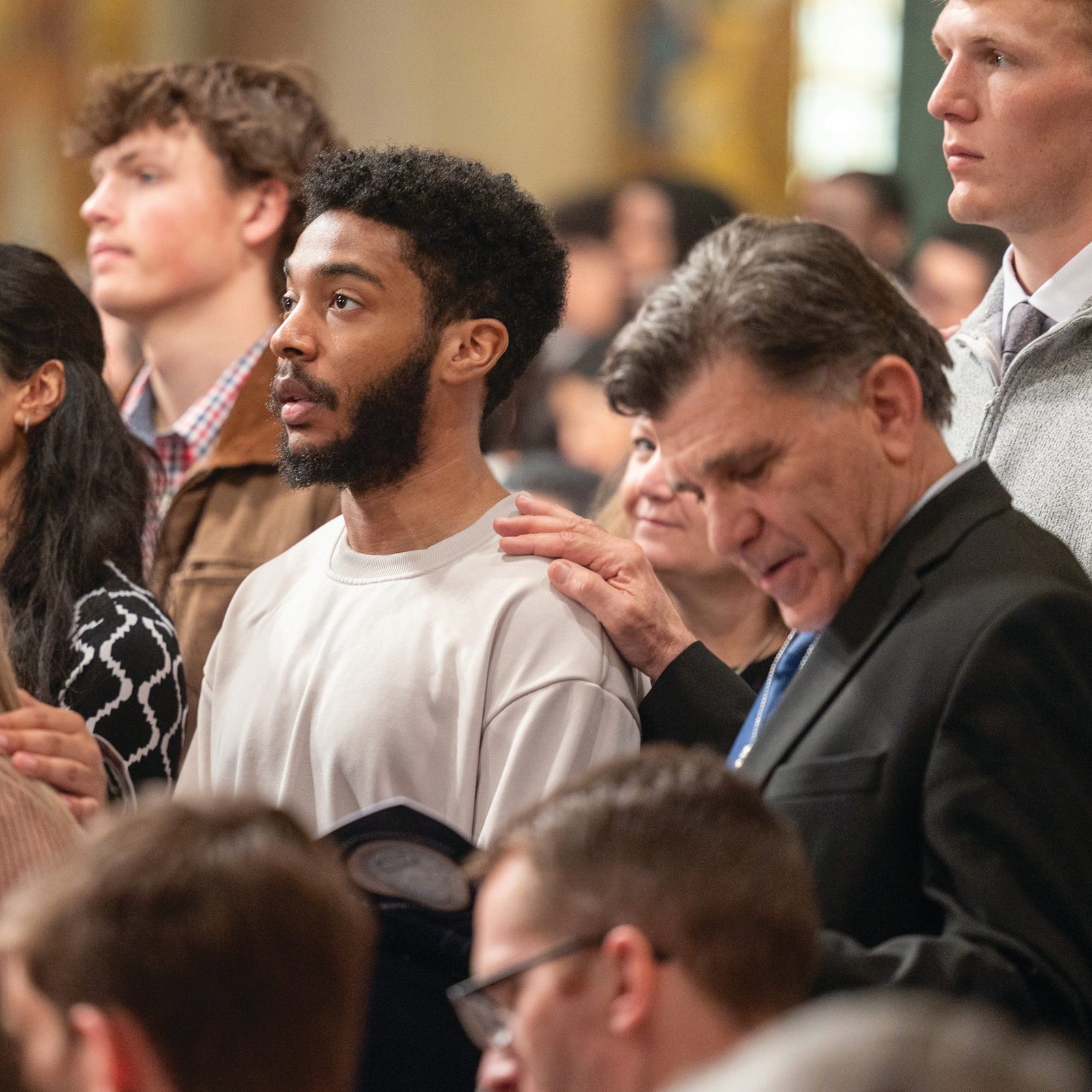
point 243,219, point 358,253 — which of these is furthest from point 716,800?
point 243,219

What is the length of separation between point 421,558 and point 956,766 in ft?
3.10

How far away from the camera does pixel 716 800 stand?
174 cm

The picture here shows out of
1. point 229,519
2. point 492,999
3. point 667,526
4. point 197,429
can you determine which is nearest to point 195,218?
point 197,429

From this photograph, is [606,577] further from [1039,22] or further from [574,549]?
[1039,22]

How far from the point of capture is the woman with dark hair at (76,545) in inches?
115

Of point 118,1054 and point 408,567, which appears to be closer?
point 118,1054

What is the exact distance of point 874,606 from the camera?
7.14 ft

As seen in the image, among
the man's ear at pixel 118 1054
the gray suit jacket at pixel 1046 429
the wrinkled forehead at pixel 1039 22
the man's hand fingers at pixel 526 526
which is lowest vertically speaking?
the man's ear at pixel 118 1054

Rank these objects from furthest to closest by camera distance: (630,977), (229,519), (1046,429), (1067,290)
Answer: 1. (229,519)
2. (1067,290)
3. (1046,429)
4. (630,977)

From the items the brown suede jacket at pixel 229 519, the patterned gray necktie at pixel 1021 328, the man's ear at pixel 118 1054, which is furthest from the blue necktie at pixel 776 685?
the brown suede jacket at pixel 229 519

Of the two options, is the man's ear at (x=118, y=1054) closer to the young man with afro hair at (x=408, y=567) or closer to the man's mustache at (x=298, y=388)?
the young man with afro hair at (x=408, y=567)

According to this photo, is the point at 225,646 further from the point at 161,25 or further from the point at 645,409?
the point at 161,25

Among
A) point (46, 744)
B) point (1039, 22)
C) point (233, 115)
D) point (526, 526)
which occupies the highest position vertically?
point (1039, 22)

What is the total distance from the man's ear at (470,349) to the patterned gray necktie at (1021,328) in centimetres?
86
